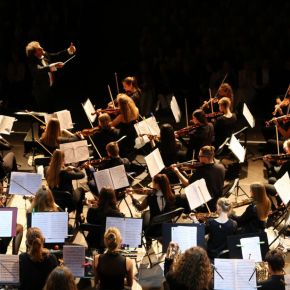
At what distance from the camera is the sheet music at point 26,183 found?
29.1 ft

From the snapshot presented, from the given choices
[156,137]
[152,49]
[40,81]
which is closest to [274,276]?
[156,137]

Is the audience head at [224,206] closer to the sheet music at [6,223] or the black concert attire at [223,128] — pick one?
the sheet music at [6,223]

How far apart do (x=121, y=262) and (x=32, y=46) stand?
593cm

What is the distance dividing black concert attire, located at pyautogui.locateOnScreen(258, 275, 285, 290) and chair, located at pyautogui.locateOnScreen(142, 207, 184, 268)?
169 centimetres

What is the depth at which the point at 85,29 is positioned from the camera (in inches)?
634

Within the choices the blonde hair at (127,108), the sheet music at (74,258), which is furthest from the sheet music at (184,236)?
the blonde hair at (127,108)

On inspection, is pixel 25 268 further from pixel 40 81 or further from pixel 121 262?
pixel 40 81

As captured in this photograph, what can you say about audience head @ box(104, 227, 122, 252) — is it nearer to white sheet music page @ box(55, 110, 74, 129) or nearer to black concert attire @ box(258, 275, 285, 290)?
black concert attire @ box(258, 275, 285, 290)

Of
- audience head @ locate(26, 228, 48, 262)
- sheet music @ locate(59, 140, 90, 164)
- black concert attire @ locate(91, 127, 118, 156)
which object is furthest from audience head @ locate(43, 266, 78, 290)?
black concert attire @ locate(91, 127, 118, 156)

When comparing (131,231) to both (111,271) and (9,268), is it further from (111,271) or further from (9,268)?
(9,268)

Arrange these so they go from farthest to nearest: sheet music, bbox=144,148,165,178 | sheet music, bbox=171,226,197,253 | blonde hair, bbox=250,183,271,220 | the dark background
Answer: the dark background → sheet music, bbox=144,148,165,178 → blonde hair, bbox=250,183,271,220 → sheet music, bbox=171,226,197,253

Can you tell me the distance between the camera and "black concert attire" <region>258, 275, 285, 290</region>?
6.88 m

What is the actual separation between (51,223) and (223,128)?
4.08 m

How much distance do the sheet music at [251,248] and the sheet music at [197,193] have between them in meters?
1.08
